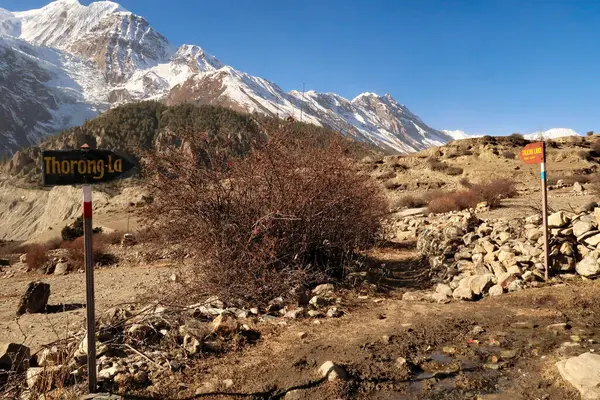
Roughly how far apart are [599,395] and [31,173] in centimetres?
7964

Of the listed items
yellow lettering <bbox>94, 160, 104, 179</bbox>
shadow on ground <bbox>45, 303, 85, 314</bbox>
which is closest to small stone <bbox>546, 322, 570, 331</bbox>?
yellow lettering <bbox>94, 160, 104, 179</bbox>

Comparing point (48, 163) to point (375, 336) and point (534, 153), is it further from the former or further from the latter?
point (534, 153)

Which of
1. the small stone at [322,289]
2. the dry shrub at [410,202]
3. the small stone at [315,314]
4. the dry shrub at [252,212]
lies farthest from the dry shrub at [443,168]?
the small stone at [315,314]

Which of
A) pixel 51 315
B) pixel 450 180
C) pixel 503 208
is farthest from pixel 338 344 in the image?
pixel 450 180

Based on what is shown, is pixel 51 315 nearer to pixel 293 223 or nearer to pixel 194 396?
pixel 293 223

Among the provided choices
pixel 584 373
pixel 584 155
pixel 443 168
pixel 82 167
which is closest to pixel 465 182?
pixel 443 168

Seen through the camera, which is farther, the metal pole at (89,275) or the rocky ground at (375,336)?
the rocky ground at (375,336)

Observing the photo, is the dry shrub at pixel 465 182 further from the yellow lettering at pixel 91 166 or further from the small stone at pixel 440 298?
the yellow lettering at pixel 91 166

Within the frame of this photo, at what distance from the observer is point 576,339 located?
4.90 m

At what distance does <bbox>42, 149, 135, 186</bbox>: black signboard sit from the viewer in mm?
3597

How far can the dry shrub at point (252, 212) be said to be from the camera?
689cm

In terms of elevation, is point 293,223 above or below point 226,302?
above

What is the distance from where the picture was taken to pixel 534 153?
7434 mm

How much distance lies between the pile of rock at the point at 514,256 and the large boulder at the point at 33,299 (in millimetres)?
7280
